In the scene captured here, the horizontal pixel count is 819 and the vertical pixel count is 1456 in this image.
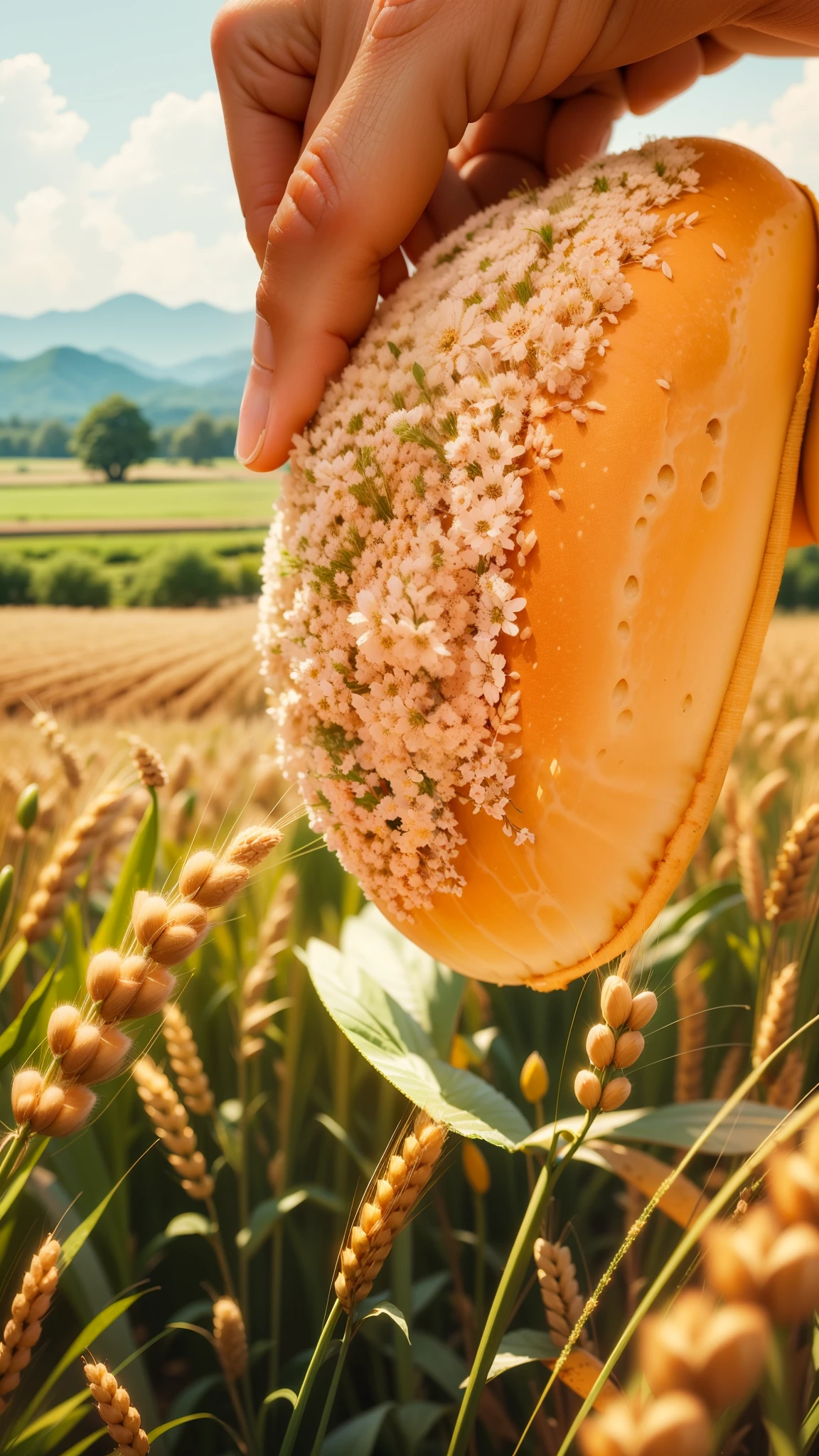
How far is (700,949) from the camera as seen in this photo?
961 millimetres

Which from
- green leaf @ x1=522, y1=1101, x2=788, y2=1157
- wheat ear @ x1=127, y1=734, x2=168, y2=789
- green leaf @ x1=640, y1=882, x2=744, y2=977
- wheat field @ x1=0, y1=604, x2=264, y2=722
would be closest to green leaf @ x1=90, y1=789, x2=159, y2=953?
wheat ear @ x1=127, y1=734, x2=168, y2=789

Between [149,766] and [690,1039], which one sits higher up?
[149,766]

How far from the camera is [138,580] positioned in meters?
1.59

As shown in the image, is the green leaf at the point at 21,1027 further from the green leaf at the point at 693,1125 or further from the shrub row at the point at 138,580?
the shrub row at the point at 138,580

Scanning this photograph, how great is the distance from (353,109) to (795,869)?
0.60 m

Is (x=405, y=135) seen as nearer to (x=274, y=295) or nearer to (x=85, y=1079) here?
(x=274, y=295)

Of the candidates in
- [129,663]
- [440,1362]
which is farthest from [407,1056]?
[129,663]

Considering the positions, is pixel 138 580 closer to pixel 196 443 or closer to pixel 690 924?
pixel 196 443

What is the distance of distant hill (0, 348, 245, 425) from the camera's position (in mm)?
1481

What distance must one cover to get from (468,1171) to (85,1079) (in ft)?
1.48

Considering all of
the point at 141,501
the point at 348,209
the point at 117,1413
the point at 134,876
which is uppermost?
the point at 348,209

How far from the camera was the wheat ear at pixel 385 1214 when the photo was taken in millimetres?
359

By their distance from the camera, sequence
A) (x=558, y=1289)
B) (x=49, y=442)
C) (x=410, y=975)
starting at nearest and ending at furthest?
(x=558, y=1289) → (x=410, y=975) → (x=49, y=442)

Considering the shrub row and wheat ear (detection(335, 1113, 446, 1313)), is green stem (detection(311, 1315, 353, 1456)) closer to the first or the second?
wheat ear (detection(335, 1113, 446, 1313))
